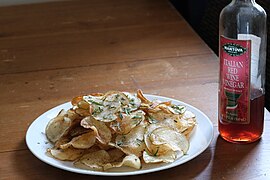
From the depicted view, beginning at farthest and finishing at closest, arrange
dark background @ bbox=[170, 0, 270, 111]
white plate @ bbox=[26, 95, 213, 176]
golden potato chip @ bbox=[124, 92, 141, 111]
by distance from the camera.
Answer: dark background @ bbox=[170, 0, 270, 111]
golden potato chip @ bbox=[124, 92, 141, 111]
white plate @ bbox=[26, 95, 213, 176]

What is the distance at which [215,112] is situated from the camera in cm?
130

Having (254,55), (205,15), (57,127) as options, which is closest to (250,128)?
(254,55)

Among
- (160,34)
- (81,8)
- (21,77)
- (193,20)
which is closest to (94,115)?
(21,77)

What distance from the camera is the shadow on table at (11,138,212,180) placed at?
42.8 inches

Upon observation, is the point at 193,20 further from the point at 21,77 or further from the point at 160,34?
the point at 21,77

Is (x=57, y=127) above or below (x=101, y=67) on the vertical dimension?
above

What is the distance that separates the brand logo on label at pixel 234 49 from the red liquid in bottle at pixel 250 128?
94mm

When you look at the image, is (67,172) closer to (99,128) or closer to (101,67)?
(99,128)

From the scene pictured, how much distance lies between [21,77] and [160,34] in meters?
0.44

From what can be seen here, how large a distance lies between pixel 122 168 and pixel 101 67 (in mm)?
570

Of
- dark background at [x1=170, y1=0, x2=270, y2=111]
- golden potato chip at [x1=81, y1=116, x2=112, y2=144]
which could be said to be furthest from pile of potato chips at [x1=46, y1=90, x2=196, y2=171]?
dark background at [x1=170, y1=0, x2=270, y2=111]

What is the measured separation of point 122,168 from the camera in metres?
1.06

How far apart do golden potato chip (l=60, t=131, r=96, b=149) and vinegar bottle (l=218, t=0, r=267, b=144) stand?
9.8 inches

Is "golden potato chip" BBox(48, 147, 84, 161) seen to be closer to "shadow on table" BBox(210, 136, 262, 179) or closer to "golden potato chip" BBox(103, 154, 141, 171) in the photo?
"golden potato chip" BBox(103, 154, 141, 171)
